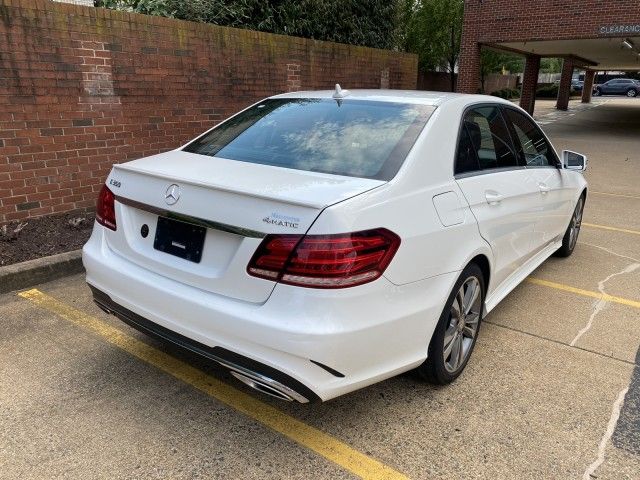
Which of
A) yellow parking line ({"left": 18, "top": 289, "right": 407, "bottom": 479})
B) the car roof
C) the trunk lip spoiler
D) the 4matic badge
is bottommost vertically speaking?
yellow parking line ({"left": 18, "top": 289, "right": 407, "bottom": 479})

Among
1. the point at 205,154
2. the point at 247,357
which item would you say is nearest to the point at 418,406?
the point at 247,357

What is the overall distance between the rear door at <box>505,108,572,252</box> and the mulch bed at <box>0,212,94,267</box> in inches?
153

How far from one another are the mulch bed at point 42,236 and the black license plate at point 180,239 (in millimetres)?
2531

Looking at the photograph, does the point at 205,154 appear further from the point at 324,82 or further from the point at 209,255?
the point at 324,82

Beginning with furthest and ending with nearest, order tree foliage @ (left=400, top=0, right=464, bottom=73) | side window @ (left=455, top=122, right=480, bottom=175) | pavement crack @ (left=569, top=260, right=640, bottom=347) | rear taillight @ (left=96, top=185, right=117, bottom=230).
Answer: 1. tree foliage @ (left=400, top=0, right=464, bottom=73)
2. pavement crack @ (left=569, top=260, right=640, bottom=347)
3. side window @ (left=455, top=122, right=480, bottom=175)
4. rear taillight @ (left=96, top=185, right=117, bottom=230)

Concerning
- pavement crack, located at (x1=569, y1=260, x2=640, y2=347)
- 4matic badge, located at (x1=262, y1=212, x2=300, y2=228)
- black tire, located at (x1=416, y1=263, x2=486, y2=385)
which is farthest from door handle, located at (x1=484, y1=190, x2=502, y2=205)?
4matic badge, located at (x1=262, y1=212, x2=300, y2=228)

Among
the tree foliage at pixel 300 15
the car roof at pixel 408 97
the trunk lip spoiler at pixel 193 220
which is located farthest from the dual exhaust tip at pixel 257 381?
the tree foliage at pixel 300 15

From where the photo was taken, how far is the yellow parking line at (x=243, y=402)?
242 cm

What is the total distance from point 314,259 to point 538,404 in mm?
1637

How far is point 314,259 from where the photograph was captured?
2121mm

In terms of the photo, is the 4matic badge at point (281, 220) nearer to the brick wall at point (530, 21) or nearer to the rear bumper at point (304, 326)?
A: the rear bumper at point (304, 326)

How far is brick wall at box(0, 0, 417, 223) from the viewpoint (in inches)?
194

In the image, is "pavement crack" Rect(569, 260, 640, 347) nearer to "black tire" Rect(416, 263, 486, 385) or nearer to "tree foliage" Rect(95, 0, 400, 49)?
"black tire" Rect(416, 263, 486, 385)

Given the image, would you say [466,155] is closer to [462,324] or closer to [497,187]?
[497,187]
